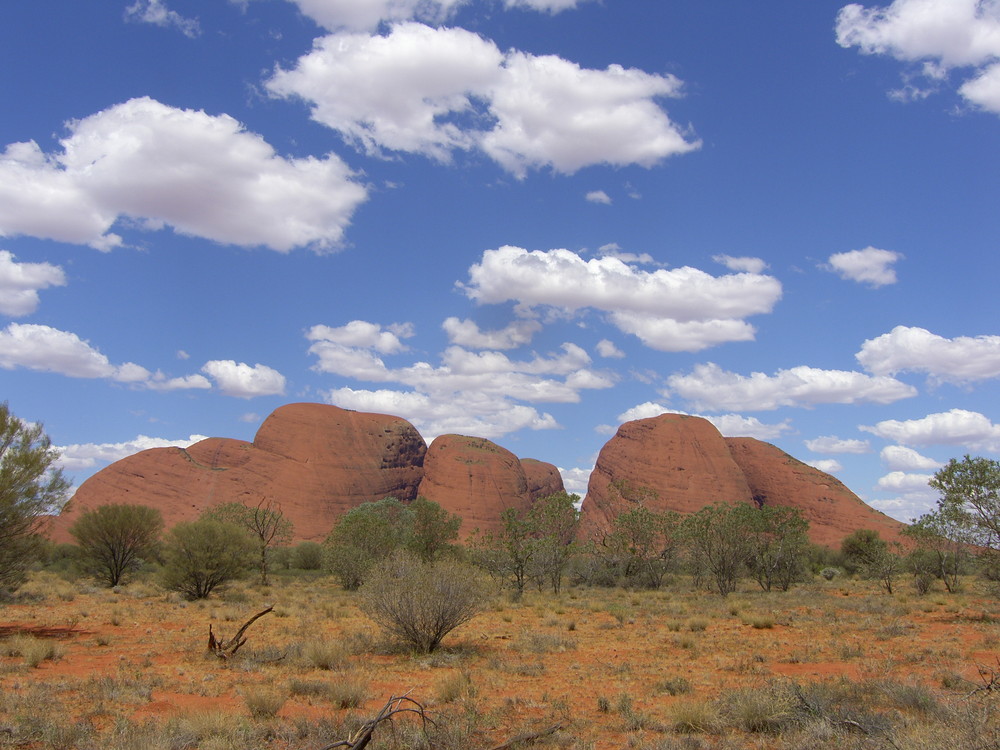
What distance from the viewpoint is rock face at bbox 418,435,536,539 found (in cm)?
9144

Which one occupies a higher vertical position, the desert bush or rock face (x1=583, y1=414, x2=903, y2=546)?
rock face (x1=583, y1=414, x2=903, y2=546)

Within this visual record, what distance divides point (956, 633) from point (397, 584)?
13.3m

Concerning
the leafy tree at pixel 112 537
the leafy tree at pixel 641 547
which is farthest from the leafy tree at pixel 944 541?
the leafy tree at pixel 112 537

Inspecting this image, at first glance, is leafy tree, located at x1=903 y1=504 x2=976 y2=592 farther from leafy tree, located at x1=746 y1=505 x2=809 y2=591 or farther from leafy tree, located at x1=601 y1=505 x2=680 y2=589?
leafy tree, located at x1=601 y1=505 x2=680 y2=589

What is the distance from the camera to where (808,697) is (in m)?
7.54

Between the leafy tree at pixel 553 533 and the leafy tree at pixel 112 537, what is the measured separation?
62.4 feet

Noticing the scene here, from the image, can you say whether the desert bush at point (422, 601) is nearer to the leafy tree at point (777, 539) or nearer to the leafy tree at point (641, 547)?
the leafy tree at point (777, 539)

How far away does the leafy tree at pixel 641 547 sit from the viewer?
34562 millimetres

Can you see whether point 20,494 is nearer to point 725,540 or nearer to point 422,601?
point 422,601

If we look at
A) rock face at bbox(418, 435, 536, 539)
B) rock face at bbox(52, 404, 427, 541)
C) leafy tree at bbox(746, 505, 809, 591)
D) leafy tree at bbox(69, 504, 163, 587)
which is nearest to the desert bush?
leafy tree at bbox(746, 505, 809, 591)

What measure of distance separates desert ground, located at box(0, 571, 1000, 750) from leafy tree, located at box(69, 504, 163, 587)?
889 centimetres

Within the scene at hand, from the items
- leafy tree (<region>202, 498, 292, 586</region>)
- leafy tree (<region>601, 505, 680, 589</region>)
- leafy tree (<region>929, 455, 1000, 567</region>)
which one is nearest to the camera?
leafy tree (<region>929, 455, 1000, 567</region>)

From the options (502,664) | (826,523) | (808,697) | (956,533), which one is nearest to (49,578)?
(502,664)

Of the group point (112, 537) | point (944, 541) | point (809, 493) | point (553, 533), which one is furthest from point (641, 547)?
point (809, 493)
